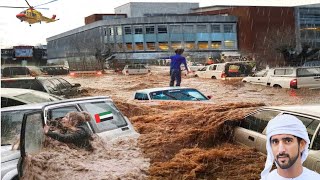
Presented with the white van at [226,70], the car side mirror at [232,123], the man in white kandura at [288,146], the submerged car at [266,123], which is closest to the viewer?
the man in white kandura at [288,146]

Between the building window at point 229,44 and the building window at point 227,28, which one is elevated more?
A: the building window at point 227,28

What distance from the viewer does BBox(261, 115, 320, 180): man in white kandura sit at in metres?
2.15

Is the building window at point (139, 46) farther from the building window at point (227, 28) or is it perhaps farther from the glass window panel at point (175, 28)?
the building window at point (227, 28)

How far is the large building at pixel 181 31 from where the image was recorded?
9.86ft

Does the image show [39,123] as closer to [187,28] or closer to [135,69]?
[135,69]

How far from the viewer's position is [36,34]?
10.9ft

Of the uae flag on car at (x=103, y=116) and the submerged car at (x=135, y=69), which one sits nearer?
the uae flag on car at (x=103, y=116)

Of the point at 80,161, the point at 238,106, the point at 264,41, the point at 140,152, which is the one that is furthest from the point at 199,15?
the point at 80,161

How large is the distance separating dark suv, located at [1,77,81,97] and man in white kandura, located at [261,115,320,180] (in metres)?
1.49

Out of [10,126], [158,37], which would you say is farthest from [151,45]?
[10,126]

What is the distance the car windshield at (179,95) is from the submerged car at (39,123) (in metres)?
0.26

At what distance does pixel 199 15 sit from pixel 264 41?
45 cm

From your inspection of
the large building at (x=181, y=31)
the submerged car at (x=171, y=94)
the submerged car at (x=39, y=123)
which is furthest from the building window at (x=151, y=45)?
the submerged car at (x=39, y=123)

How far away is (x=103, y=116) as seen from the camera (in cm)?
305
